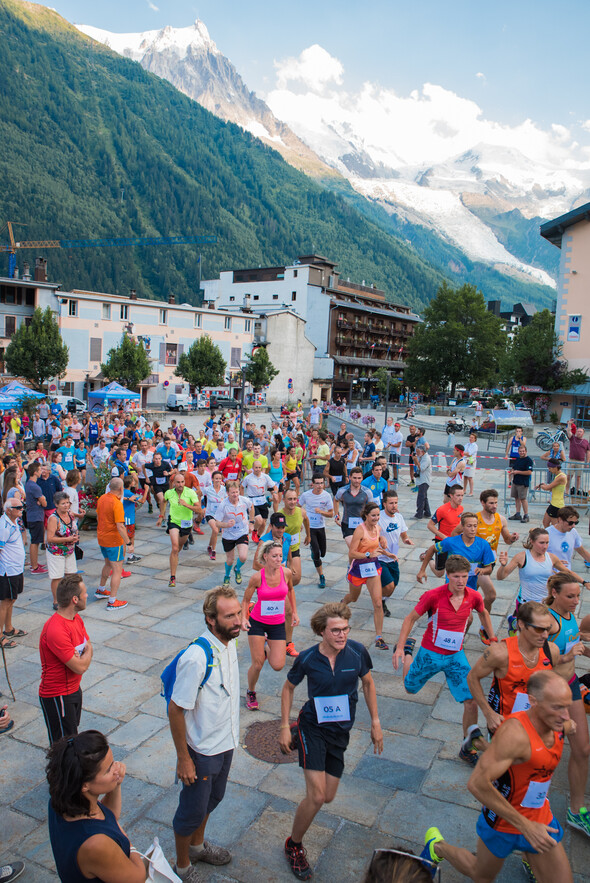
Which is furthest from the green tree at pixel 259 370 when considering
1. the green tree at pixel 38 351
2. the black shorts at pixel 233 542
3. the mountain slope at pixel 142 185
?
the mountain slope at pixel 142 185

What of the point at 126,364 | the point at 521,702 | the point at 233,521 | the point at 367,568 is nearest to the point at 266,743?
the point at 521,702

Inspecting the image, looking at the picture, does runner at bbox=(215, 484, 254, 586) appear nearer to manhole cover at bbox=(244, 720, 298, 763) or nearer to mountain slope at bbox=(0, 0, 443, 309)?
manhole cover at bbox=(244, 720, 298, 763)

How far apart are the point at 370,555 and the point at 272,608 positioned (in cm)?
168

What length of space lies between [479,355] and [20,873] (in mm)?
58308

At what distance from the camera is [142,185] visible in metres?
146

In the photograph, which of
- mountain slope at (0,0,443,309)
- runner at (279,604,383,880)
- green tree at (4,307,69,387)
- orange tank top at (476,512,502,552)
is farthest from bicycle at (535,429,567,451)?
mountain slope at (0,0,443,309)

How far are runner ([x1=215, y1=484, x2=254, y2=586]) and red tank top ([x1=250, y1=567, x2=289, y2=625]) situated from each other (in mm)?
2681

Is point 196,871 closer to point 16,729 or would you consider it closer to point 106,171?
point 16,729

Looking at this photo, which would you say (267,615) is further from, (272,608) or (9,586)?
(9,586)

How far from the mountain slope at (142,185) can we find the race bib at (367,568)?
11043cm

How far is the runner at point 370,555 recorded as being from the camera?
21.4 ft

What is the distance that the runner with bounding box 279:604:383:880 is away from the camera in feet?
11.1

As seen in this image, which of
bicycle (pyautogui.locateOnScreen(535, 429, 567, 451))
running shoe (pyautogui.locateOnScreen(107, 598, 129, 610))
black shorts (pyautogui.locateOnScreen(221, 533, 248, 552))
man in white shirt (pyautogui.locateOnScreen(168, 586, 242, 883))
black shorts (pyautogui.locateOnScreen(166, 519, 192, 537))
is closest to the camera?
man in white shirt (pyautogui.locateOnScreen(168, 586, 242, 883))

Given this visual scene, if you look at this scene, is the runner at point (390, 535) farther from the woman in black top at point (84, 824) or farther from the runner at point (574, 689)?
the woman in black top at point (84, 824)
